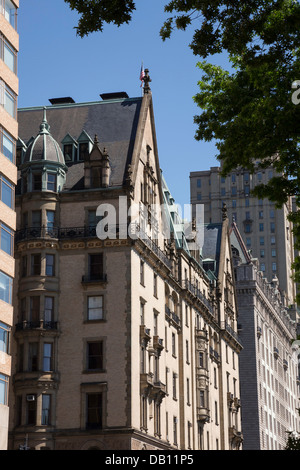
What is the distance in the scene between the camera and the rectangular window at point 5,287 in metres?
48.1

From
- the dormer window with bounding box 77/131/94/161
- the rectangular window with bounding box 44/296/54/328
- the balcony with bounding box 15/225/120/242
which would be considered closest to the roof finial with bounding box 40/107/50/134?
the dormer window with bounding box 77/131/94/161

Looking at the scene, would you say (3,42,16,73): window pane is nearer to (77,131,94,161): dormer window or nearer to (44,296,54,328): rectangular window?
(44,296,54,328): rectangular window

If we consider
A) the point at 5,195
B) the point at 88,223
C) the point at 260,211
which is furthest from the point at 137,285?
the point at 260,211

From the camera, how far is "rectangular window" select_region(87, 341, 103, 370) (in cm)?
6694

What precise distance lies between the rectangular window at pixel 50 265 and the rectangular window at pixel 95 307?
379 centimetres

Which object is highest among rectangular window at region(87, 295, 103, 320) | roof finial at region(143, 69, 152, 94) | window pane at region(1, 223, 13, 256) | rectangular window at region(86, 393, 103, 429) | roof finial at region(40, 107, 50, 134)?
roof finial at region(143, 69, 152, 94)

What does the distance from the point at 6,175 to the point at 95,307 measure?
2140cm

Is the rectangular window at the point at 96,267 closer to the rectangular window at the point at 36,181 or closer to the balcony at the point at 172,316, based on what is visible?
→ the rectangular window at the point at 36,181

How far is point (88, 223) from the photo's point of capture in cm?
7056

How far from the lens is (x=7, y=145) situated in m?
50.5

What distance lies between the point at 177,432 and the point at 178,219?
24.4 meters

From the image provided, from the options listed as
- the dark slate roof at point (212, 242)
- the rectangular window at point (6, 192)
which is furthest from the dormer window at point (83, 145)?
the dark slate roof at point (212, 242)

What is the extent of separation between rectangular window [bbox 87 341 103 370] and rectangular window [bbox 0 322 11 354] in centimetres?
1909

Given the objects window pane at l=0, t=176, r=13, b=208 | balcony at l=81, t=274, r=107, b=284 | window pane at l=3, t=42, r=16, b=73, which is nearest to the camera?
window pane at l=0, t=176, r=13, b=208
